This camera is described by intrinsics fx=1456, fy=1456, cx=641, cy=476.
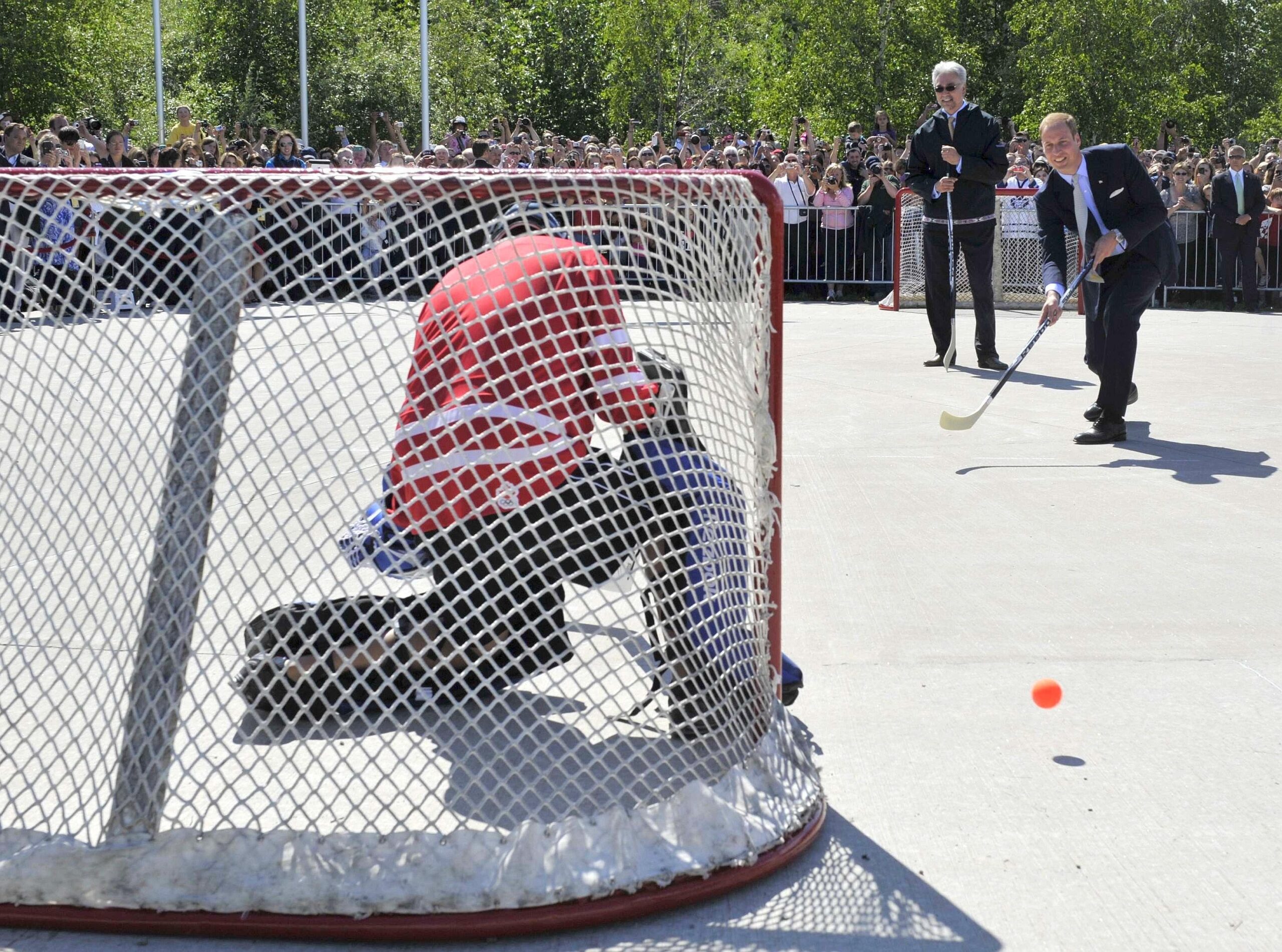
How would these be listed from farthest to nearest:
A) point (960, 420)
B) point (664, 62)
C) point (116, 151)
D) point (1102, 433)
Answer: point (664, 62) → point (116, 151) → point (1102, 433) → point (960, 420)

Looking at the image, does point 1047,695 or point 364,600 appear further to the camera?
point 1047,695

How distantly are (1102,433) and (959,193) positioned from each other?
10.4 ft

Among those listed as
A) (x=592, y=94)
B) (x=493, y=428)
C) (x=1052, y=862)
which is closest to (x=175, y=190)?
(x=493, y=428)

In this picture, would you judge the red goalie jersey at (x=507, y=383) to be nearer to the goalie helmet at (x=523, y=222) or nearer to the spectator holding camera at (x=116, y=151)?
the goalie helmet at (x=523, y=222)

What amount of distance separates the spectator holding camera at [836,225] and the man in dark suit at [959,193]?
23.1 ft

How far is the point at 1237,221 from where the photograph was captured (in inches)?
627

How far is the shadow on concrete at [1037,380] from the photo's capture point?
32.2 ft

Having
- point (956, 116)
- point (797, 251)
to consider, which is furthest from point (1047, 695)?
point (797, 251)

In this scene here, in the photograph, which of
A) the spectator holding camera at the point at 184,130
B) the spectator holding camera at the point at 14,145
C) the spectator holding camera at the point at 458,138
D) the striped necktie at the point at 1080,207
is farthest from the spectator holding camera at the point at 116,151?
the striped necktie at the point at 1080,207

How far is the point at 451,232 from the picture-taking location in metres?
2.96

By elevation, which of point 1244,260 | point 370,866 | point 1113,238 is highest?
point 1244,260

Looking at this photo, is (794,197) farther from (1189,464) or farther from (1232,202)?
(1189,464)

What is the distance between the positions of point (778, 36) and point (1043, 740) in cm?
3906

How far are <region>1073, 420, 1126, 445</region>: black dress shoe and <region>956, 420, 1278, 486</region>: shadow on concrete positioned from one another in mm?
77
